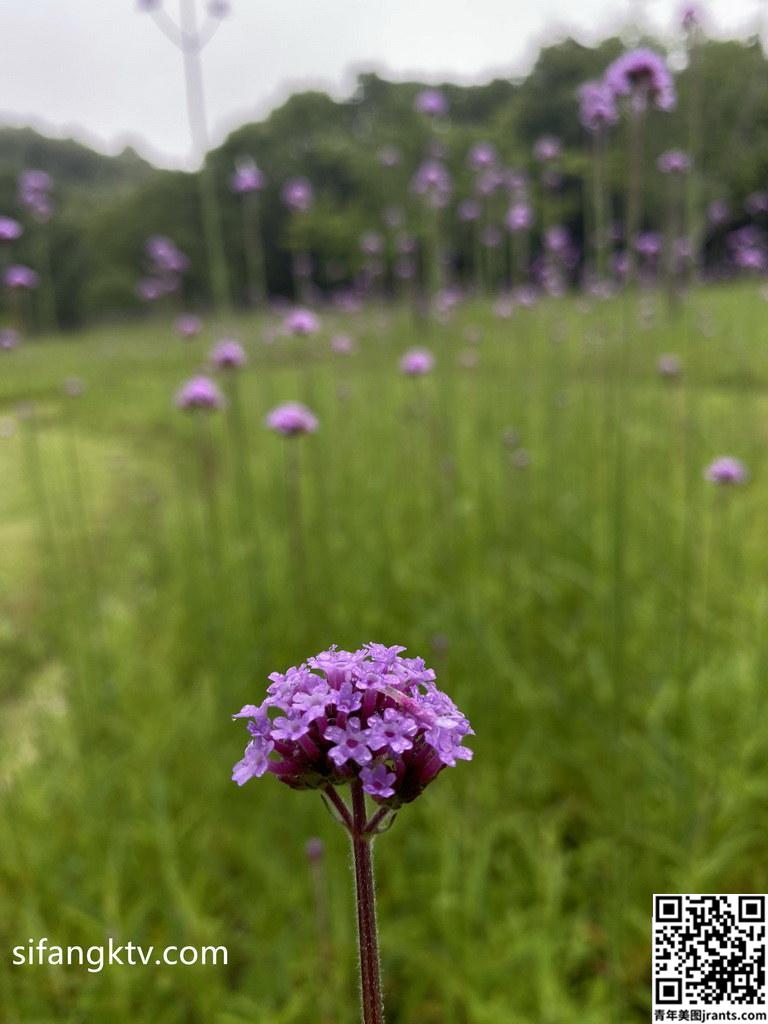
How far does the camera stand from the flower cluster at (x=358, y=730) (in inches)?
22.3

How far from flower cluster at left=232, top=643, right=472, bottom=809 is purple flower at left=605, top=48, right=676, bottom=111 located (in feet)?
4.06

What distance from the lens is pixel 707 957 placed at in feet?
3.81

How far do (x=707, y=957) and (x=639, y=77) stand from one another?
1444mm

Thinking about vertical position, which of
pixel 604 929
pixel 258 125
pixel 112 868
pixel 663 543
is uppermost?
pixel 258 125

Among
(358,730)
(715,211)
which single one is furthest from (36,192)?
(715,211)

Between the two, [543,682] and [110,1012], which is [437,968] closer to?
[110,1012]

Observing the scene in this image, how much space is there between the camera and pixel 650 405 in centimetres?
506

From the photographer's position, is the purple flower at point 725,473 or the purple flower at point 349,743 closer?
the purple flower at point 349,743

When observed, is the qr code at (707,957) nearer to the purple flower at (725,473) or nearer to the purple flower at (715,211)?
the purple flower at (725,473)

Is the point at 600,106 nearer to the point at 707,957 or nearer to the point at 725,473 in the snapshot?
the point at 725,473

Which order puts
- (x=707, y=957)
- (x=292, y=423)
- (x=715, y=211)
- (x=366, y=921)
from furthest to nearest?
(x=715, y=211) < (x=292, y=423) < (x=707, y=957) < (x=366, y=921)

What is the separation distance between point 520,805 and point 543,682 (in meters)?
0.36

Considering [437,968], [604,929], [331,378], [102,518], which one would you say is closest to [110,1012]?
[437,968]

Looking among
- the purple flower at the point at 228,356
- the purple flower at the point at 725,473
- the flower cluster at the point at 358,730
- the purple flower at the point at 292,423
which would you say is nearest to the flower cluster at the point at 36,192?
the purple flower at the point at 228,356
